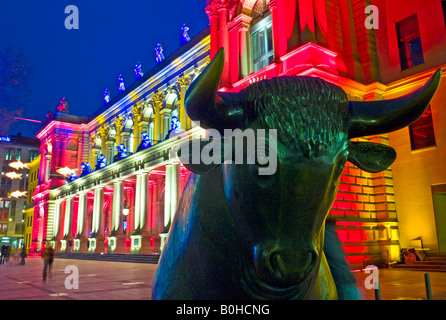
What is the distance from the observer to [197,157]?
121cm

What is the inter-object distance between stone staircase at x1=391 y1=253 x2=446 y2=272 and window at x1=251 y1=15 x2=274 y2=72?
39.8 feet

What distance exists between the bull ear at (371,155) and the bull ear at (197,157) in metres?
0.56

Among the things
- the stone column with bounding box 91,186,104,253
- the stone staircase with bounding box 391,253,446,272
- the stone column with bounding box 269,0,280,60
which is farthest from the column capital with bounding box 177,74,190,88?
the stone staircase with bounding box 391,253,446,272

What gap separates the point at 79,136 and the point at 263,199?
4888 cm

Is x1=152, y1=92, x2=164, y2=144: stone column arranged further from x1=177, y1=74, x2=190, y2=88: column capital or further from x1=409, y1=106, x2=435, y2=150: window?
x1=409, y1=106, x2=435, y2=150: window

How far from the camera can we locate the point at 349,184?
634 inches

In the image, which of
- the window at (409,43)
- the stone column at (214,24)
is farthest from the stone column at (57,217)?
the window at (409,43)

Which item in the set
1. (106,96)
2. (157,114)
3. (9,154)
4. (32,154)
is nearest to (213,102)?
(157,114)

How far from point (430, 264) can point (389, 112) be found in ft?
52.0

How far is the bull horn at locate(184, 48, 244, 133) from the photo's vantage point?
98 cm

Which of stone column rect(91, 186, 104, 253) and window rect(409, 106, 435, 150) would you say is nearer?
window rect(409, 106, 435, 150)

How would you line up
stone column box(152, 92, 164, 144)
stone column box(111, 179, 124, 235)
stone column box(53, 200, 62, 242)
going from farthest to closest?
stone column box(53, 200, 62, 242) < stone column box(152, 92, 164, 144) < stone column box(111, 179, 124, 235)

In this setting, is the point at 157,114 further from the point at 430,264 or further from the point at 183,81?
the point at 430,264
